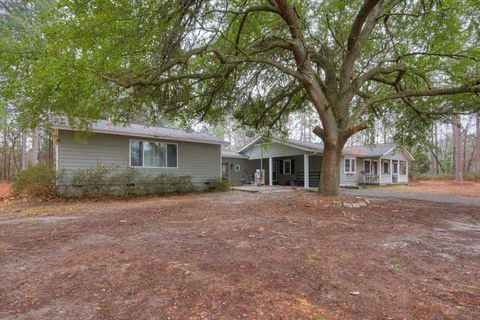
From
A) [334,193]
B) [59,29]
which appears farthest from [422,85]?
[59,29]

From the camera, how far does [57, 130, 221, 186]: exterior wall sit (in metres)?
9.92

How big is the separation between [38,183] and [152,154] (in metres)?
4.41

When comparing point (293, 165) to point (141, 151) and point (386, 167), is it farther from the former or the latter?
point (141, 151)

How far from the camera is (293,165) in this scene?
66.6 feet

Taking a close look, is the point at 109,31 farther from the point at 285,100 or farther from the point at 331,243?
the point at 285,100

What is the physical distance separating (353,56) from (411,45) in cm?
253

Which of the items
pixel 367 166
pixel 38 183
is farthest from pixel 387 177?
pixel 38 183

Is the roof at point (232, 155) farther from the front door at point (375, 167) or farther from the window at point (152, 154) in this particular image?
the front door at point (375, 167)

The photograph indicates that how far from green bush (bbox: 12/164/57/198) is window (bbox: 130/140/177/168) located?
3.00 m

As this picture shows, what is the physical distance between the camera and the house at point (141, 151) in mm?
9977

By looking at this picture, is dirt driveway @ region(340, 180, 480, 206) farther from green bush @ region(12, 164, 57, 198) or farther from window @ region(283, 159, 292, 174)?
green bush @ region(12, 164, 57, 198)

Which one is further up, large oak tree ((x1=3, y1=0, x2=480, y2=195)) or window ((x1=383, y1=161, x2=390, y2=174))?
large oak tree ((x1=3, y1=0, x2=480, y2=195))

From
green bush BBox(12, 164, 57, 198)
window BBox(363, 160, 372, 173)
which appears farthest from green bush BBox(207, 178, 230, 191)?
window BBox(363, 160, 372, 173)

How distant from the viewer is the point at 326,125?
8.39 meters
